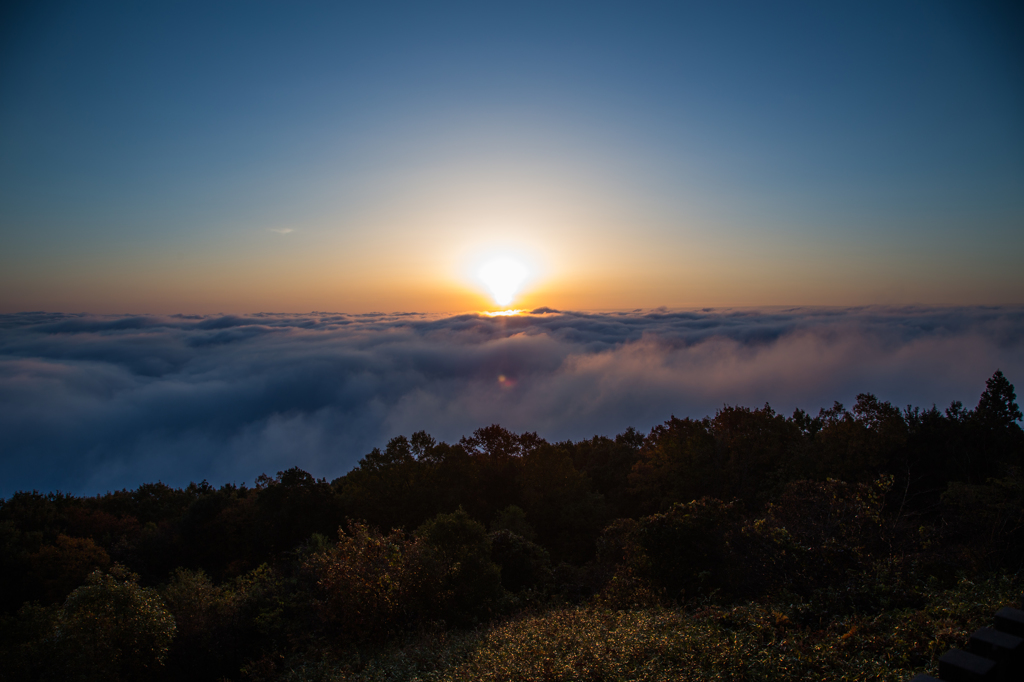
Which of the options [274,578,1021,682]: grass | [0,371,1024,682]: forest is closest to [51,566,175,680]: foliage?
[0,371,1024,682]: forest

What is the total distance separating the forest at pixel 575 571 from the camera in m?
9.93

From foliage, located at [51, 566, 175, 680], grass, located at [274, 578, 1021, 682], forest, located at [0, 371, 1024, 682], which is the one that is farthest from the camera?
foliage, located at [51, 566, 175, 680]

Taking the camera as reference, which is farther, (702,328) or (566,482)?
(702,328)

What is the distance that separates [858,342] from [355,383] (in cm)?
13265

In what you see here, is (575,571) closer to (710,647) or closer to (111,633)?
(710,647)

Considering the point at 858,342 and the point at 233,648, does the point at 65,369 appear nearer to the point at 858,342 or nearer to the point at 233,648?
the point at 233,648

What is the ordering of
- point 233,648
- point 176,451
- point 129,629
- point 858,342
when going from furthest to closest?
point 176,451
point 858,342
point 233,648
point 129,629

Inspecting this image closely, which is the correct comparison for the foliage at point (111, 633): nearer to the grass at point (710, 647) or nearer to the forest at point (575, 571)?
the forest at point (575, 571)

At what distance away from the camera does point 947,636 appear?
7945mm

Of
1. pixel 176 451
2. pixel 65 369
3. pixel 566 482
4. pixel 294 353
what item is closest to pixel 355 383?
pixel 294 353

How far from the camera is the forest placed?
9.93 m

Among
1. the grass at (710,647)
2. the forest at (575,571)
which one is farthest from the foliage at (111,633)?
the grass at (710,647)

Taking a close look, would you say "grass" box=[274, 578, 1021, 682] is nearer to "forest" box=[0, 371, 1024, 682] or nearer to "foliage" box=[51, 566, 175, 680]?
"forest" box=[0, 371, 1024, 682]

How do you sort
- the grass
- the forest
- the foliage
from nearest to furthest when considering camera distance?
1. the grass
2. the forest
3. the foliage
